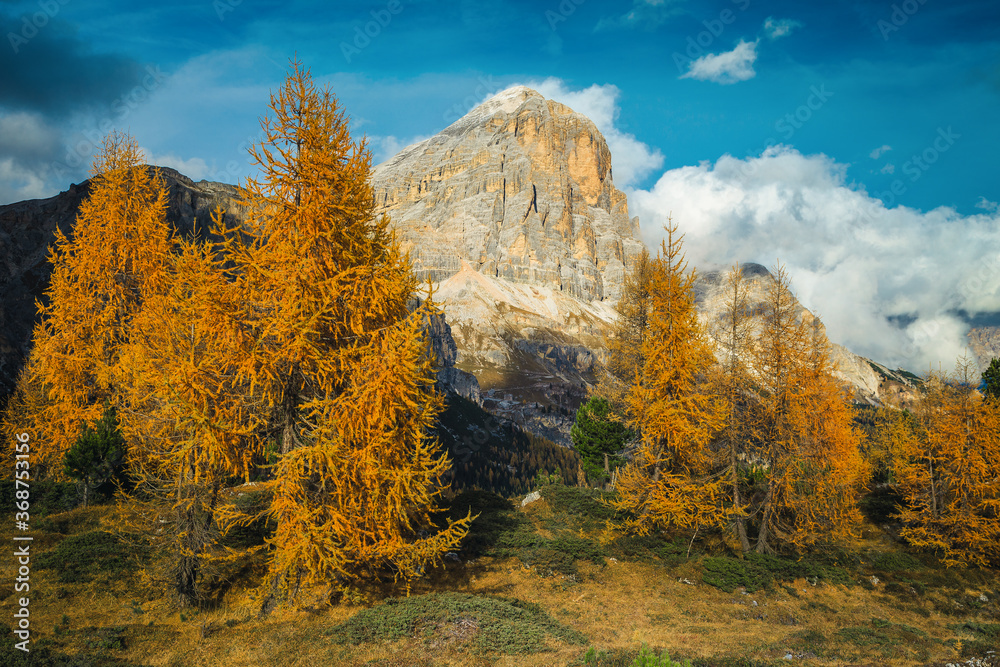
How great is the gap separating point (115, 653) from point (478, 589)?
851cm

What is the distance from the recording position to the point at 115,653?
8.44 m

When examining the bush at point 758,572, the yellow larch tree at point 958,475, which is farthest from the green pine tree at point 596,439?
the bush at point 758,572

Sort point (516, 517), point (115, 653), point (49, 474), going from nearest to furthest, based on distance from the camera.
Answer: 1. point (115, 653)
2. point (49, 474)
3. point (516, 517)

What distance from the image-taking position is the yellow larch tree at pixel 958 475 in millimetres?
19125

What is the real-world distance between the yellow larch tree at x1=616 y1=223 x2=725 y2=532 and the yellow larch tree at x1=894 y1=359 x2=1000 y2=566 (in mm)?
10014

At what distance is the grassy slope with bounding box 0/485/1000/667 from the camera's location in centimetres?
912

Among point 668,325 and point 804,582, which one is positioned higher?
point 668,325

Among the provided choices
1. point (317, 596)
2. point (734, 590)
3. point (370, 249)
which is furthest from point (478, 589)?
point (370, 249)

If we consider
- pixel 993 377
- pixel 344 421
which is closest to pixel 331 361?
pixel 344 421

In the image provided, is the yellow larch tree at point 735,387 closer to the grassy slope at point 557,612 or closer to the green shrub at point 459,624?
the grassy slope at point 557,612

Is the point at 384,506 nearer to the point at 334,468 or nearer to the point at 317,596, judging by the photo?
the point at 334,468

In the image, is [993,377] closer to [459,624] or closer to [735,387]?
[735,387]

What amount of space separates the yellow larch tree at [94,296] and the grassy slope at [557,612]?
14.4 ft

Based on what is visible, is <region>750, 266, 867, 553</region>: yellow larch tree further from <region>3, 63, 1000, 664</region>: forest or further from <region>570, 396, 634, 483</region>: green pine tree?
<region>570, 396, 634, 483</region>: green pine tree
